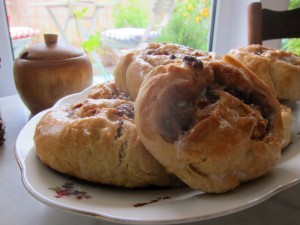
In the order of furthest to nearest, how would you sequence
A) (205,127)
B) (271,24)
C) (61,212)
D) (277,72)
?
(271,24)
(277,72)
(61,212)
(205,127)

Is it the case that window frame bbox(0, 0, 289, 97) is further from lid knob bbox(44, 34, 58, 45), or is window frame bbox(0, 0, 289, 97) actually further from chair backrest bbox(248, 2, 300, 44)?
lid knob bbox(44, 34, 58, 45)

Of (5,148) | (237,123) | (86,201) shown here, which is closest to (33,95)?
(5,148)

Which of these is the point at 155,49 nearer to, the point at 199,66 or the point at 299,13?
the point at 199,66

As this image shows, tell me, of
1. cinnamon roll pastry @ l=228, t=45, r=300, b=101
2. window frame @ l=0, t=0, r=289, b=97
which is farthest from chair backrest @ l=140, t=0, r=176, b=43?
cinnamon roll pastry @ l=228, t=45, r=300, b=101

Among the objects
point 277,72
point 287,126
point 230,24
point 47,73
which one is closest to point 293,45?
point 230,24

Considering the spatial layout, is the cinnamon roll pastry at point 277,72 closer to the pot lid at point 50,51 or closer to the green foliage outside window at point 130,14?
the pot lid at point 50,51

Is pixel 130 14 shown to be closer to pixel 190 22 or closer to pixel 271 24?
pixel 190 22
